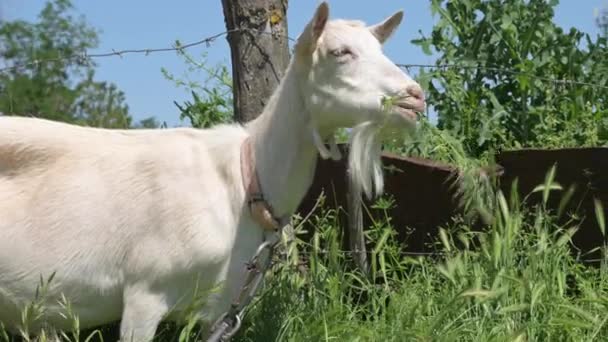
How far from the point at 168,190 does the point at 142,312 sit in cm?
48

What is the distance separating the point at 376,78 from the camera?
4.36m

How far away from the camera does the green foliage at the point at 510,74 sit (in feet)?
21.8

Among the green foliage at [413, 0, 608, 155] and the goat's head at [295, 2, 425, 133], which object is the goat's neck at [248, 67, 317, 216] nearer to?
the goat's head at [295, 2, 425, 133]

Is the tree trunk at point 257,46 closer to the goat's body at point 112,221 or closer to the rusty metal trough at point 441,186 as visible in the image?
the rusty metal trough at point 441,186

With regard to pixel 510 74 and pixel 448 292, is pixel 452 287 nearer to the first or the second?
pixel 448 292

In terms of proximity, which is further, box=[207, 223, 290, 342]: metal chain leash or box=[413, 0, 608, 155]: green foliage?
box=[413, 0, 608, 155]: green foliage

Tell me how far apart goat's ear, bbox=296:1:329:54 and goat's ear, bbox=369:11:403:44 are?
1.39ft

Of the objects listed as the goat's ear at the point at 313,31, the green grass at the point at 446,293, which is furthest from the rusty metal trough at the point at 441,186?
the goat's ear at the point at 313,31

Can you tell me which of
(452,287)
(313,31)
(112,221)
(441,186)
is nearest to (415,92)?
(313,31)

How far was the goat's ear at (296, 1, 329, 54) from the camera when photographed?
4359 millimetres

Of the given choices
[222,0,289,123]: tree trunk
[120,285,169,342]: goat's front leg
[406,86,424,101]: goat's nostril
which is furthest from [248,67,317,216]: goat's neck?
[222,0,289,123]: tree trunk

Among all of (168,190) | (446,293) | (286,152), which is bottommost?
(446,293)

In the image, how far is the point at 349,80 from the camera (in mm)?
4398

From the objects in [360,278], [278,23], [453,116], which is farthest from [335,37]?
[453,116]
